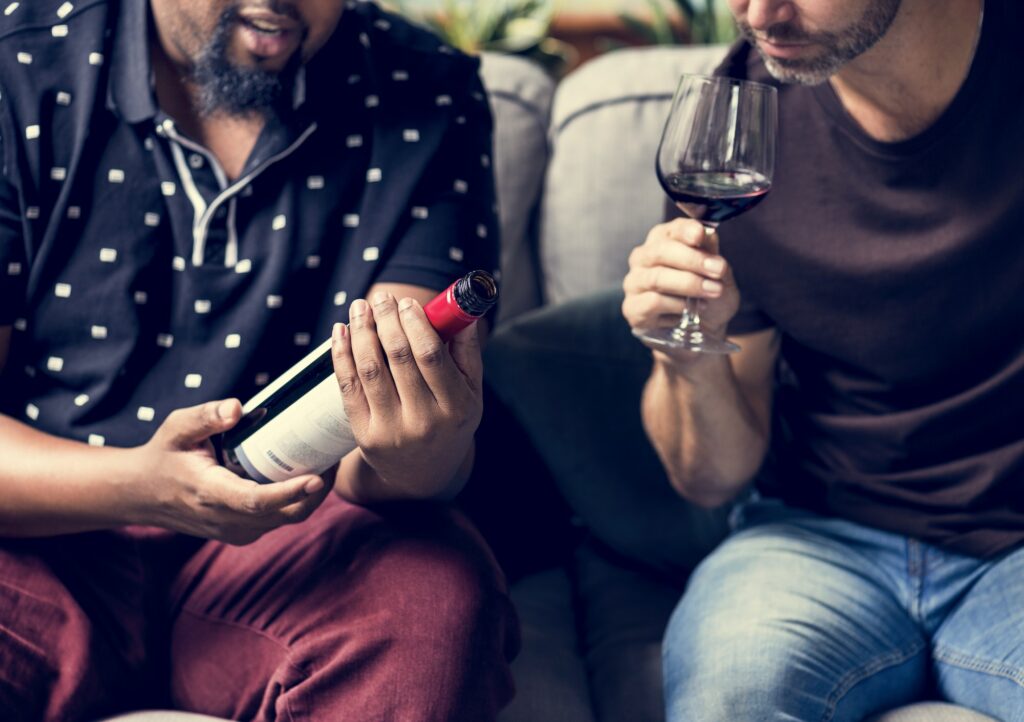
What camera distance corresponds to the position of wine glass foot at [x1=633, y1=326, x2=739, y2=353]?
47.9 inches

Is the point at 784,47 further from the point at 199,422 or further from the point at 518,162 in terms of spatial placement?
the point at 199,422

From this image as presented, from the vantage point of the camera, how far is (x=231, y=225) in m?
1.29

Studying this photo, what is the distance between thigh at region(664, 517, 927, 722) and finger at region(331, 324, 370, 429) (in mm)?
476

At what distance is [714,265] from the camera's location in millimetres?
1188

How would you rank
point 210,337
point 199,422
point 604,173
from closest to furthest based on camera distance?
point 199,422
point 210,337
point 604,173

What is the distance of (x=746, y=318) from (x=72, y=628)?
2.74 feet

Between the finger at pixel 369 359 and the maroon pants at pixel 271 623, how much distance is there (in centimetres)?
23

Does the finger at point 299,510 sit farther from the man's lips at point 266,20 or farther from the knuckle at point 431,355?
the man's lips at point 266,20

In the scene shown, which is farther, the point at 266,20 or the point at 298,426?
the point at 266,20

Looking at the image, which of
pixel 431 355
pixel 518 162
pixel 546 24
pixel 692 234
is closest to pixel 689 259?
pixel 692 234

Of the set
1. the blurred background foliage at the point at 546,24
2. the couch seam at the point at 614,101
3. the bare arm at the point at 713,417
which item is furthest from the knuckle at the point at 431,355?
the blurred background foliage at the point at 546,24

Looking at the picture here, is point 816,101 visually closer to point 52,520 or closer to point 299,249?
point 299,249

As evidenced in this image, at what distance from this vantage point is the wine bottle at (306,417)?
3.29 feet

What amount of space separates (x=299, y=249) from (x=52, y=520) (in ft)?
1.27
